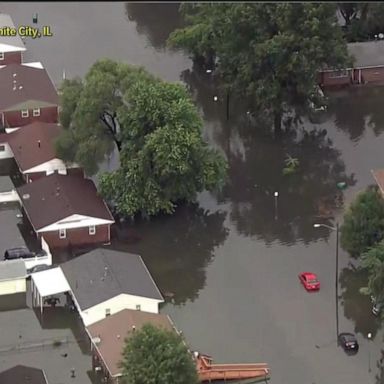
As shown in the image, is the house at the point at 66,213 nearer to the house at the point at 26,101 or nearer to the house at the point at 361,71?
the house at the point at 26,101

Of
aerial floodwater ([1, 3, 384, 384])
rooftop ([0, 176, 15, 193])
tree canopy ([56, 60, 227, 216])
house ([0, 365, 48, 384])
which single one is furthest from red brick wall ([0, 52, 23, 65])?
house ([0, 365, 48, 384])

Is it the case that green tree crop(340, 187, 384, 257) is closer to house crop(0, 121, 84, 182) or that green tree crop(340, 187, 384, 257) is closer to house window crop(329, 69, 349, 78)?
house crop(0, 121, 84, 182)

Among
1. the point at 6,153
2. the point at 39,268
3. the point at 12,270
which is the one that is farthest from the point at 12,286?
the point at 6,153

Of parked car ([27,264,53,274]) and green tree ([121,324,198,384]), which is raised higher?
green tree ([121,324,198,384])

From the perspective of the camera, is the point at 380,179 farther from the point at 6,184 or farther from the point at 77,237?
the point at 6,184

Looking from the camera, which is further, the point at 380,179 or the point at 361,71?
the point at 361,71

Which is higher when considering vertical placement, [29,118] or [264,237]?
[29,118]

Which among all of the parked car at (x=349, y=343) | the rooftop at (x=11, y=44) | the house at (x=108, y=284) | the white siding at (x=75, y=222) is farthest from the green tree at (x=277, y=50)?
the parked car at (x=349, y=343)
